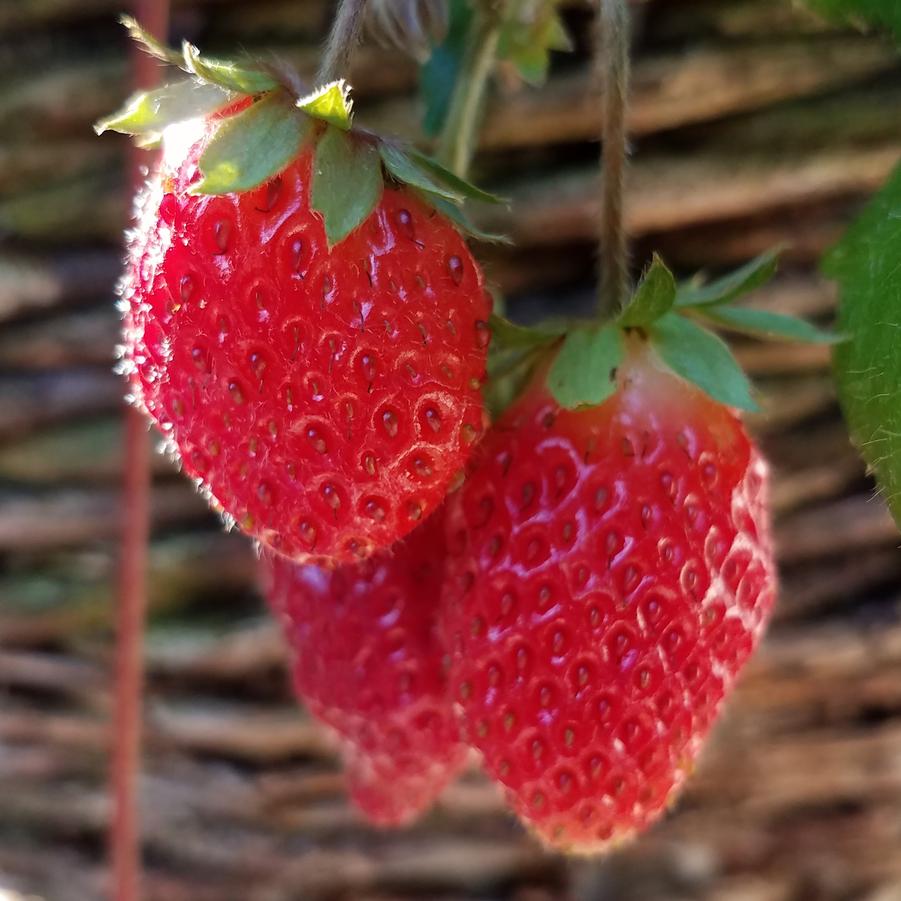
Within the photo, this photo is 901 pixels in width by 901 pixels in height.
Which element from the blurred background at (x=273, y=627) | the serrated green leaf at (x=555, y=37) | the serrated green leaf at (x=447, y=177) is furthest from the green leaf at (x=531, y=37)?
the serrated green leaf at (x=447, y=177)

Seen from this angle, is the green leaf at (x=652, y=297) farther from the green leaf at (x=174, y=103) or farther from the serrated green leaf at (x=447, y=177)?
the green leaf at (x=174, y=103)

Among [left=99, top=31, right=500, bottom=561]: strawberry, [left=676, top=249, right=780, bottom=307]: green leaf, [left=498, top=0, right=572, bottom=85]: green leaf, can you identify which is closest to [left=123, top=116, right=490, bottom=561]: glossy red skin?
[left=99, top=31, right=500, bottom=561]: strawberry

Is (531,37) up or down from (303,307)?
up

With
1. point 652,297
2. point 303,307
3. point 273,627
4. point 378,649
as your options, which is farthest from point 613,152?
point 273,627

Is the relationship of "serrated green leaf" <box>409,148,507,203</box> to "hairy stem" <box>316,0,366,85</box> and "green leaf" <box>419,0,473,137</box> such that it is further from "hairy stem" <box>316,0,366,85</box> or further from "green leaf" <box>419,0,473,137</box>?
"green leaf" <box>419,0,473,137</box>

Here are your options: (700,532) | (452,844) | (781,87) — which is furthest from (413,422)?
(452,844)

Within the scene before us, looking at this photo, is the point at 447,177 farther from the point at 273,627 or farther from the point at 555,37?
the point at 273,627
